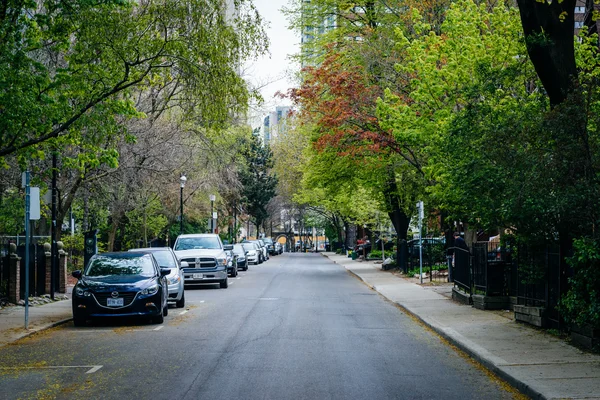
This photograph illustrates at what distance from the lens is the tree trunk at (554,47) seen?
42.7ft

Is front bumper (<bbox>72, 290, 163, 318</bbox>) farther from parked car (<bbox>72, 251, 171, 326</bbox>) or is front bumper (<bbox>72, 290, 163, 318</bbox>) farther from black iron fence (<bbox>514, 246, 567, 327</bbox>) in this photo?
black iron fence (<bbox>514, 246, 567, 327</bbox>)

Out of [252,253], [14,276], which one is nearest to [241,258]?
[252,253]

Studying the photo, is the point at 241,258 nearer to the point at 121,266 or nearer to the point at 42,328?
the point at 121,266

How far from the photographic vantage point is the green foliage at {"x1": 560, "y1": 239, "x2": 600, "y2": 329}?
10.7 metres

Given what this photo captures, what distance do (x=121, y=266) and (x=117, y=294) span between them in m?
1.21

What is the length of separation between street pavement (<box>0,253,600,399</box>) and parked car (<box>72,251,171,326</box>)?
37.0 inches

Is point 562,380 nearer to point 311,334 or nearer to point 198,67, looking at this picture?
point 311,334

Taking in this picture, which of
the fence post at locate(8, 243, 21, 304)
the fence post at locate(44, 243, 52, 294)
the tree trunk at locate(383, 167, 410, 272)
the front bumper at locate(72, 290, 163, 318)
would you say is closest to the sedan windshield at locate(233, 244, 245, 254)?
the tree trunk at locate(383, 167, 410, 272)

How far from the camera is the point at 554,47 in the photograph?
13047mm

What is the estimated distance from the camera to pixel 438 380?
32.7ft

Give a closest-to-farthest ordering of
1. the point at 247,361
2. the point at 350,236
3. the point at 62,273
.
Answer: the point at 247,361 → the point at 62,273 → the point at 350,236

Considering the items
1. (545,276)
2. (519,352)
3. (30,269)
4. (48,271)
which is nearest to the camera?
(519,352)

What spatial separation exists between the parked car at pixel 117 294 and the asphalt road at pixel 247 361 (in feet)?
1.16

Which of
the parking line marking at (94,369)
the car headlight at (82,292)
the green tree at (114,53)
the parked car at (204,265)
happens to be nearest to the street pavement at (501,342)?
the car headlight at (82,292)
